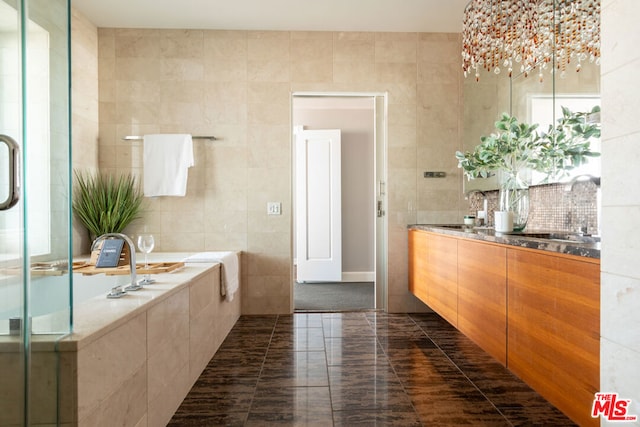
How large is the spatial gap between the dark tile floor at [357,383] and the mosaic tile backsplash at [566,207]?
875 mm

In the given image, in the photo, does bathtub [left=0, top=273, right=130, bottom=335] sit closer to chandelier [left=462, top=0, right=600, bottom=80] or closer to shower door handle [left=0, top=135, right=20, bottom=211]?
shower door handle [left=0, top=135, right=20, bottom=211]

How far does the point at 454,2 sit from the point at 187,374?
301 cm

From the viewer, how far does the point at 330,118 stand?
5.21 metres

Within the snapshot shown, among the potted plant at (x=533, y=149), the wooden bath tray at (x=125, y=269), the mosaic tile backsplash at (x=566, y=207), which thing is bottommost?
the wooden bath tray at (x=125, y=269)

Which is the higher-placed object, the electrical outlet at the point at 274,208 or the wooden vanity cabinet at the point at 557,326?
the electrical outlet at the point at 274,208

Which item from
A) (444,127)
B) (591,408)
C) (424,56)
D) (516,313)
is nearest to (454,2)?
(424,56)

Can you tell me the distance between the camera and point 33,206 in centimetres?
100

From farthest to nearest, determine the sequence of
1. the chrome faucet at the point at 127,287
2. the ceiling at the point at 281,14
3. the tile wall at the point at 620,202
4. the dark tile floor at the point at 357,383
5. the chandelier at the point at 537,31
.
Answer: the ceiling at the point at 281,14 → the chandelier at the point at 537,31 → the dark tile floor at the point at 357,383 → the chrome faucet at the point at 127,287 → the tile wall at the point at 620,202

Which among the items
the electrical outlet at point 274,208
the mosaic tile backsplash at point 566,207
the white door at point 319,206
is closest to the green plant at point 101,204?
the electrical outlet at point 274,208

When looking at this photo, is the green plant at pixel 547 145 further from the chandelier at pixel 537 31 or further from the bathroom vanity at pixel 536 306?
the bathroom vanity at pixel 536 306

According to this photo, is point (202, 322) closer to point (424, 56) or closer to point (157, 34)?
point (157, 34)

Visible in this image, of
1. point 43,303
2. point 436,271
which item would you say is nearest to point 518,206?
point 436,271

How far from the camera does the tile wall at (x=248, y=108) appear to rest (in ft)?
11.0

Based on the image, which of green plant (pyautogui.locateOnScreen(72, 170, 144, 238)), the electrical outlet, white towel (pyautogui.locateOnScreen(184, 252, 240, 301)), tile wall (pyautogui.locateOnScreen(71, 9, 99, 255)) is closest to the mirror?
the electrical outlet
